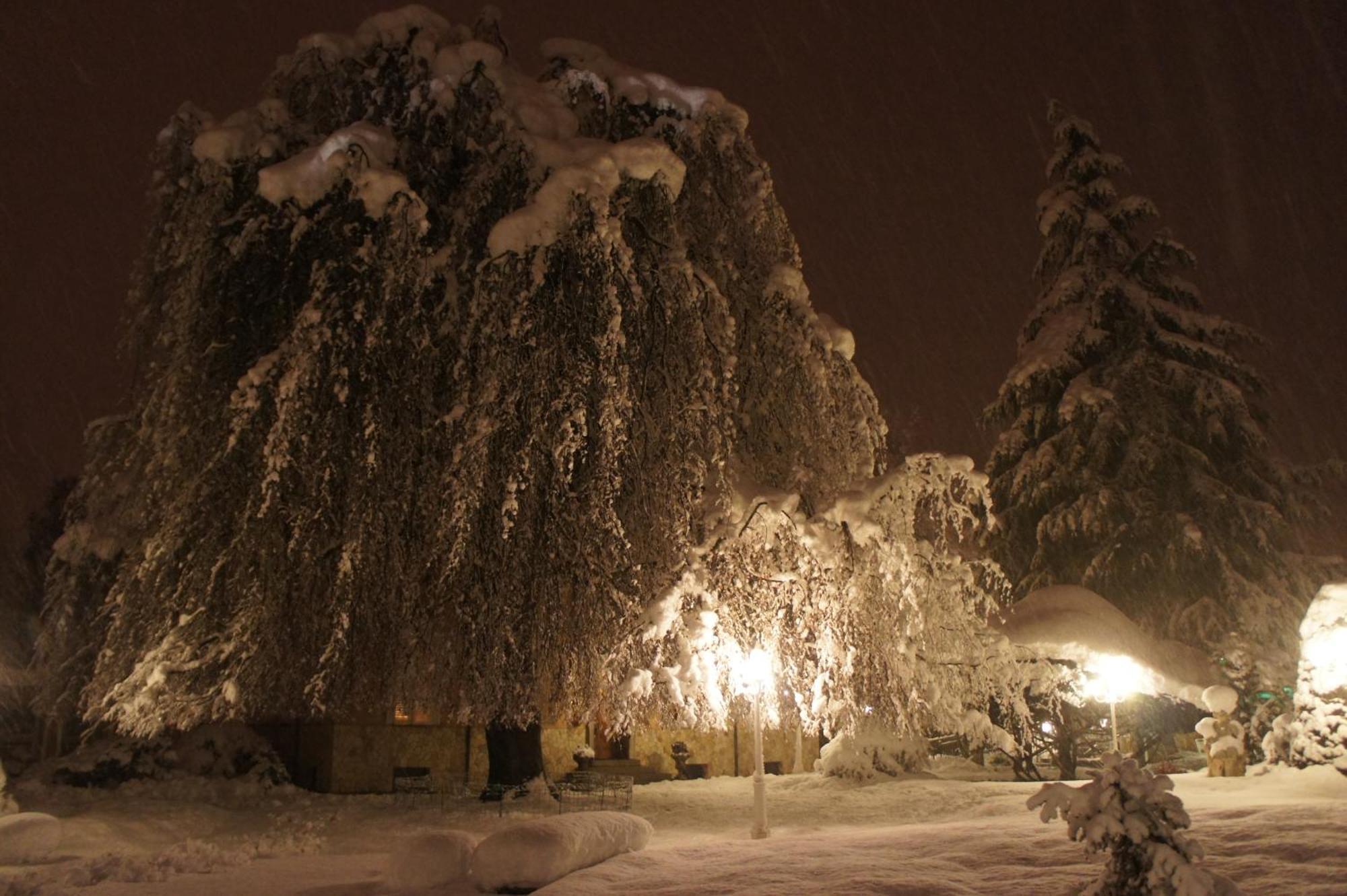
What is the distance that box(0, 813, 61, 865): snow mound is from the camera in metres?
9.31

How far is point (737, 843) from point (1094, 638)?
8.35m

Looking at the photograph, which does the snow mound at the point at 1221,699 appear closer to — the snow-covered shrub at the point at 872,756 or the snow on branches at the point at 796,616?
the snow-covered shrub at the point at 872,756

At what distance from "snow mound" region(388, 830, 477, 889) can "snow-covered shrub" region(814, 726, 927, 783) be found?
34.2 feet

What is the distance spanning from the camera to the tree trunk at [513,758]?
13.8 meters

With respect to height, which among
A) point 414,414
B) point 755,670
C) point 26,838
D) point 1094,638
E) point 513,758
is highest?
point 414,414

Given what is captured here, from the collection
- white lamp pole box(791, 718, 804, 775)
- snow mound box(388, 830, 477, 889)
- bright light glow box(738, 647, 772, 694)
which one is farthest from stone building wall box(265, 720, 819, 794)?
snow mound box(388, 830, 477, 889)

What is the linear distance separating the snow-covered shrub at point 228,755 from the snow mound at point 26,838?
7.63 meters

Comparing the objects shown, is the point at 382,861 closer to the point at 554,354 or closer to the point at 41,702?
the point at 554,354

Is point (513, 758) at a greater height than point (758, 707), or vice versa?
point (758, 707)

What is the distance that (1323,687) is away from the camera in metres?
10.8

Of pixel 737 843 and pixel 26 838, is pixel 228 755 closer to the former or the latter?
pixel 26 838

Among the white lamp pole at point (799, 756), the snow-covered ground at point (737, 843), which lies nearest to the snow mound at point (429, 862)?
the snow-covered ground at point (737, 843)

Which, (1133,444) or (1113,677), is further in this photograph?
(1133,444)

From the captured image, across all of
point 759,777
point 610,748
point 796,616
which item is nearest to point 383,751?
point 610,748
